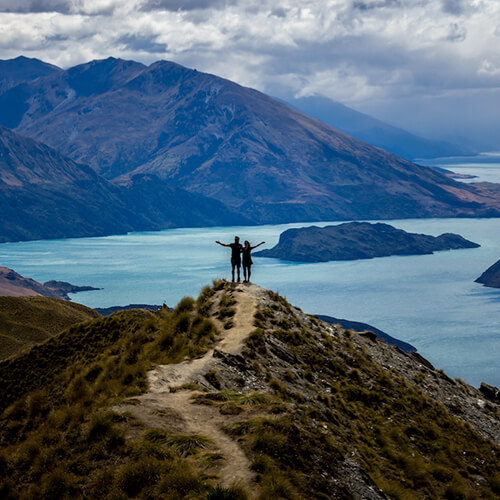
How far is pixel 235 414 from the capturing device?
1939 cm

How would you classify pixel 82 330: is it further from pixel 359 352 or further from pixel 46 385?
pixel 359 352

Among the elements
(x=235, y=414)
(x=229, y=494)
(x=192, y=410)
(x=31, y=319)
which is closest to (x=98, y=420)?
(x=192, y=410)

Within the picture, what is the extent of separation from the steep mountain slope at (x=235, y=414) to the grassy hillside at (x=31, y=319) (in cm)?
2522

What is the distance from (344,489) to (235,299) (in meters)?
16.4

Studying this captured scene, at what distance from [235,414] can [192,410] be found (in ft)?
4.60

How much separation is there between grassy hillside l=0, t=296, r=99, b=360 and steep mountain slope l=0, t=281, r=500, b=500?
993 inches

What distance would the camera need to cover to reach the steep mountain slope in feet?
54.9

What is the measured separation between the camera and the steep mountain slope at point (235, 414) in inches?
658

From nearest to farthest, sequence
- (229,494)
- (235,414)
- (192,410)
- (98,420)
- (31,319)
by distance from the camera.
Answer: (229,494) → (98,420) → (235,414) → (192,410) → (31,319)

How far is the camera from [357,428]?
25.0 m

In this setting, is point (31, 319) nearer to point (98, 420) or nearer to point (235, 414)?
point (98, 420)

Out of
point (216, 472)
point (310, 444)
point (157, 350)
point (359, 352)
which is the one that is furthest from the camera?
point (359, 352)

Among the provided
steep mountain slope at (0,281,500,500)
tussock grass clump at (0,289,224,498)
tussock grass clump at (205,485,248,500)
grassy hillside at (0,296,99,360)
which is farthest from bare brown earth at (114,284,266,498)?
grassy hillside at (0,296,99,360)

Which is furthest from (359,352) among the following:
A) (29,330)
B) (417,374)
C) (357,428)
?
(29,330)
